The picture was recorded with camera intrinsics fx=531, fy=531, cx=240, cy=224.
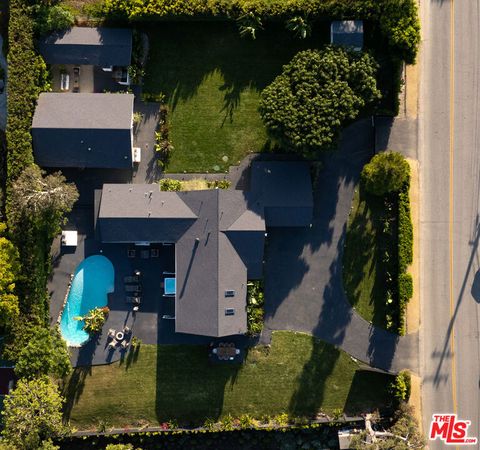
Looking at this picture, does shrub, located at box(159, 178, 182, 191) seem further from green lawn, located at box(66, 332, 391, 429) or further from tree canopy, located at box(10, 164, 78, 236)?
green lawn, located at box(66, 332, 391, 429)

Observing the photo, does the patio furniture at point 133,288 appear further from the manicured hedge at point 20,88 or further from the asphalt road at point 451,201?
the asphalt road at point 451,201

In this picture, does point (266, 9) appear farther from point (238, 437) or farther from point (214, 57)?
point (238, 437)

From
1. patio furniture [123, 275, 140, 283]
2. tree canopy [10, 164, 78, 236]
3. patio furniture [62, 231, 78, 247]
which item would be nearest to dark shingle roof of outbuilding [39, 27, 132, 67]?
tree canopy [10, 164, 78, 236]

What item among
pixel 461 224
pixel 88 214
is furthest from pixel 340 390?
pixel 88 214

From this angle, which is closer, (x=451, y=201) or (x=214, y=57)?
(x=451, y=201)

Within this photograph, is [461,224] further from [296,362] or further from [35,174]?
[35,174]

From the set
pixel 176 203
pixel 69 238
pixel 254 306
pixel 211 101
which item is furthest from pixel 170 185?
pixel 254 306

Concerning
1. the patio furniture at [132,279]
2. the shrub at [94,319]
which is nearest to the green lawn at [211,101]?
the patio furniture at [132,279]
